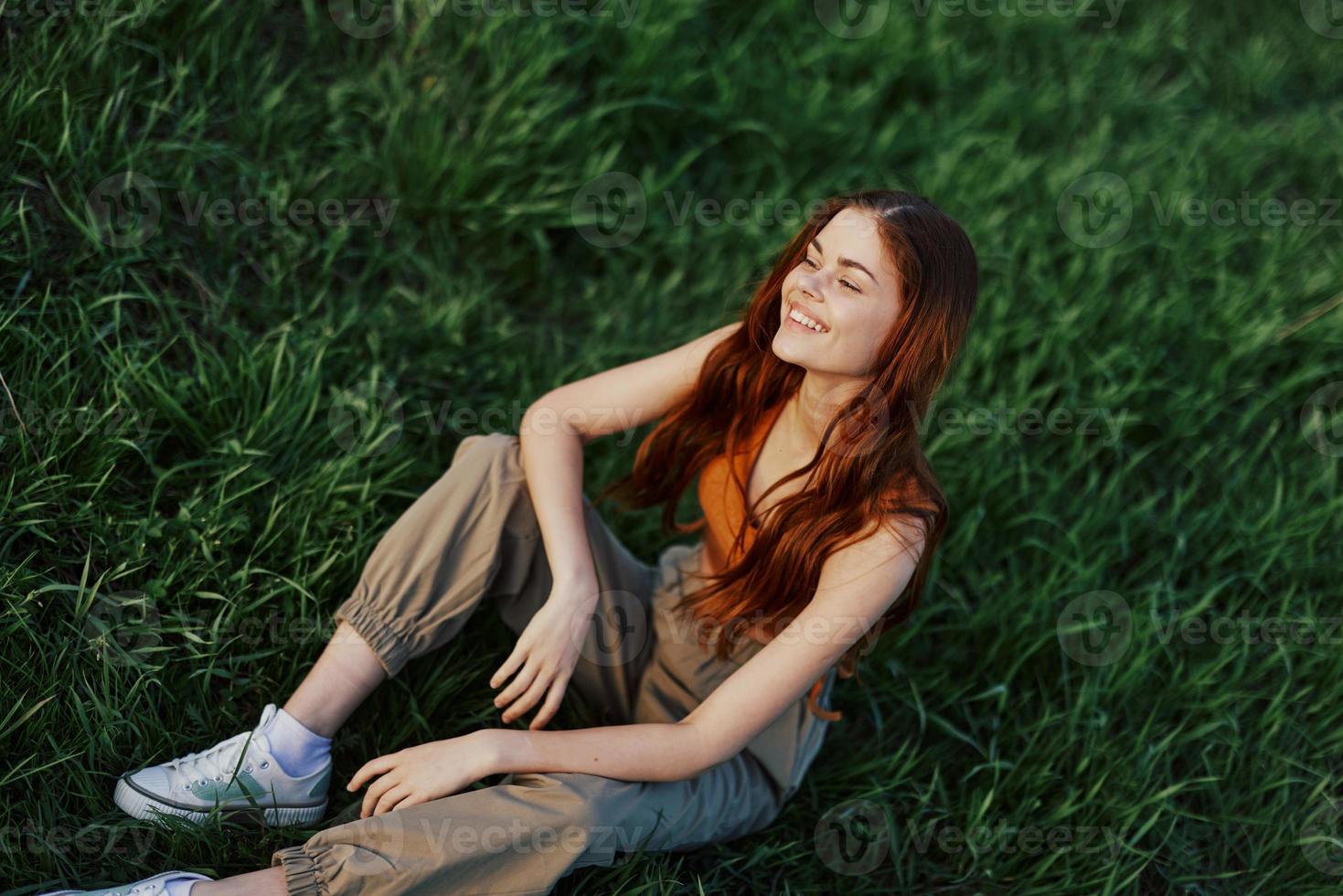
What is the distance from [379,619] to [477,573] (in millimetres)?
180

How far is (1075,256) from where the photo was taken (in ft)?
9.93

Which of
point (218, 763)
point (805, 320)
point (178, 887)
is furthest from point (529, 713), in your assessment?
point (805, 320)

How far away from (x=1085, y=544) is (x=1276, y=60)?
2334mm

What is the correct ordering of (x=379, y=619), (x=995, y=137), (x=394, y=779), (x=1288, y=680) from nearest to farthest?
(x=394, y=779), (x=379, y=619), (x=1288, y=680), (x=995, y=137)

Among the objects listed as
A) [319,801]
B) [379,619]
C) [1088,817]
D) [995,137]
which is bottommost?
[1088,817]

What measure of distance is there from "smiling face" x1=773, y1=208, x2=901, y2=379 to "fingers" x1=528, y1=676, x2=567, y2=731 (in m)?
0.63

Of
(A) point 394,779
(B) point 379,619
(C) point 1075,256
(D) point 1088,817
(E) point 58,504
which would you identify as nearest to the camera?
(A) point 394,779

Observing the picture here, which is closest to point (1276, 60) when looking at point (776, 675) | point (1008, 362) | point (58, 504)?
point (1008, 362)

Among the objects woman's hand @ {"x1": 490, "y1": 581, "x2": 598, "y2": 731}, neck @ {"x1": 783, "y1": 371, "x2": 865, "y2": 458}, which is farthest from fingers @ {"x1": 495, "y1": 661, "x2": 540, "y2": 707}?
neck @ {"x1": 783, "y1": 371, "x2": 865, "y2": 458}

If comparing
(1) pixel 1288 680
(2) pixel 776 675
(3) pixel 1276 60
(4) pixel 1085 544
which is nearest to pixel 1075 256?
(4) pixel 1085 544

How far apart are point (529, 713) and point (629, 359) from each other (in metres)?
0.97

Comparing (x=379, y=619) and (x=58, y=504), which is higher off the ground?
(x=58, y=504)

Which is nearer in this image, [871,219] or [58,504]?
[871,219]

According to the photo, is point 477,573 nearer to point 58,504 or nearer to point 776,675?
point 776,675
